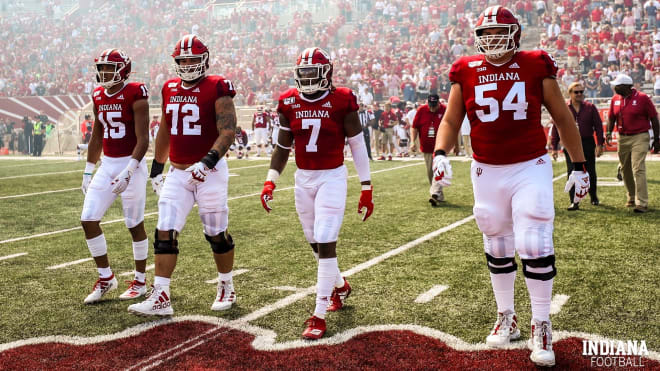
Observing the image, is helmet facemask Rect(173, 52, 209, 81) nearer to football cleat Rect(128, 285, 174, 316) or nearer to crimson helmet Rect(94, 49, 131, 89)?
crimson helmet Rect(94, 49, 131, 89)

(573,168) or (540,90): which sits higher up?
(540,90)

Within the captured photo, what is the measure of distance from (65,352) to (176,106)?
1952 mm

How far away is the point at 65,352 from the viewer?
3.87m

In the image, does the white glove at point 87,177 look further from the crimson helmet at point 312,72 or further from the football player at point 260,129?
the football player at point 260,129

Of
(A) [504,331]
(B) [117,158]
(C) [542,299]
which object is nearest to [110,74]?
(B) [117,158]

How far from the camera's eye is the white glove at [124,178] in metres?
4.95

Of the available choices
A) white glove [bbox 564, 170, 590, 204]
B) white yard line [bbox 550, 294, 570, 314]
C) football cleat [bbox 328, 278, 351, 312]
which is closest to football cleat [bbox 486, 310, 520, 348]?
white yard line [bbox 550, 294, 570, 314]

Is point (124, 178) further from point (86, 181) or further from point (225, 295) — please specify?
point (225, 295)

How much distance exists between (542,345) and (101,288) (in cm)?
350

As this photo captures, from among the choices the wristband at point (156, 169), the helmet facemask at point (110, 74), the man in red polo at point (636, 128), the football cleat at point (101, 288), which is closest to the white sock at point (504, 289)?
the wristband at point (156, 169)

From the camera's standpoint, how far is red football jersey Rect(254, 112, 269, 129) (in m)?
22.2

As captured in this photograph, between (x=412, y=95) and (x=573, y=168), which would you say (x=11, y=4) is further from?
(x=573, y=168)

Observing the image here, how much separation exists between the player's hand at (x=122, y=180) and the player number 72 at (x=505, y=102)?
2.85 meters

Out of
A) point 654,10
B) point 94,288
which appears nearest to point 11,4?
point 654,10
